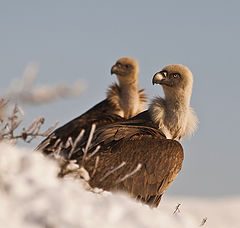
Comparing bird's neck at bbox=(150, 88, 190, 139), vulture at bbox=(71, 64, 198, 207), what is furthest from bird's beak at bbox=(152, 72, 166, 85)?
vulture at bbox=(71, 64, 198, 207)

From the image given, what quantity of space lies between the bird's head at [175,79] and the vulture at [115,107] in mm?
1459

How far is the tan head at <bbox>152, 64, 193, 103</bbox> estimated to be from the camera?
29.3 ft

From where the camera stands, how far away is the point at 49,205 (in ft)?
8.35

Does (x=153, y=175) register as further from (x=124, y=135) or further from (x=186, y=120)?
(x=186, y=120)

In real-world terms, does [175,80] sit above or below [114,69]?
below

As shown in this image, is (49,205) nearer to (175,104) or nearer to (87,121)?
(175,104)

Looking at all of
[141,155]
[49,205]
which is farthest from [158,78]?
[49,205]

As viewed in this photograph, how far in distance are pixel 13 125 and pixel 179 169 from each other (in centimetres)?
421

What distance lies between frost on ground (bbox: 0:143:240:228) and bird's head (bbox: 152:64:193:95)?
6.06 m

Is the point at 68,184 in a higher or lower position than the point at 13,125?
lower

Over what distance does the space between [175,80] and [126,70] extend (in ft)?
16.1

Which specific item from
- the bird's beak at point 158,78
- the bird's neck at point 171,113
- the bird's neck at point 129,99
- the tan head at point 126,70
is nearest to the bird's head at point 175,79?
the bird's beak at point 158,78

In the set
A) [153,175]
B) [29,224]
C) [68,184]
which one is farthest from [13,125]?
[153,175]

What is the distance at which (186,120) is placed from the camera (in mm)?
8633
